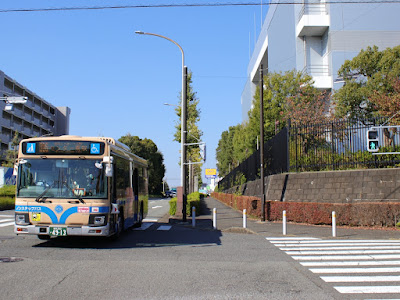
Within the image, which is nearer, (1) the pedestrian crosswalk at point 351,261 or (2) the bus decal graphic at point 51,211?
(1) the pedestrian crosswalk at point 351,261

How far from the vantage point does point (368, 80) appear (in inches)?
1085

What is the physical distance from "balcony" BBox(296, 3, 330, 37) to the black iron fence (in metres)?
15.3

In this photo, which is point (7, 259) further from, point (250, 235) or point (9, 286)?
point (250, 235)

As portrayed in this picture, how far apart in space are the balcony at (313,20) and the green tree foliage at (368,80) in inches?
301

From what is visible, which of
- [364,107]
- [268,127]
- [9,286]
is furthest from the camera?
[268,127]

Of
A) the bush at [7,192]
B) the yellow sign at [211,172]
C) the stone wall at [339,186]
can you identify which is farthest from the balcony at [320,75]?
the bush at [7,192]

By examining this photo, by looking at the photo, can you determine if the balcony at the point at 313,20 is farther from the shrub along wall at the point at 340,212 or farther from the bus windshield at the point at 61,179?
the bus windshield at the point at 61,179

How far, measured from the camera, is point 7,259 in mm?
9219

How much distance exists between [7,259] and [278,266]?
237 inches

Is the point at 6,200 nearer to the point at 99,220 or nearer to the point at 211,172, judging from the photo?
the point at 99,220

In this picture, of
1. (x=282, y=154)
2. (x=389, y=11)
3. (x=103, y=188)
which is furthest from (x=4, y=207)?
(x=389, y=11)

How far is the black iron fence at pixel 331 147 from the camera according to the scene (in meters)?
20.1

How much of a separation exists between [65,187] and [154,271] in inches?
159

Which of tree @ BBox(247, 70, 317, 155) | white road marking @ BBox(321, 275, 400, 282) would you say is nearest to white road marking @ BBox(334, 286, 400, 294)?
white road marking @ BBox(321, 275, 400, 282)
